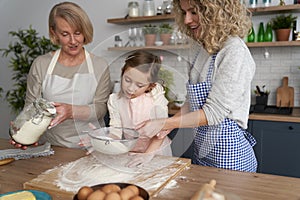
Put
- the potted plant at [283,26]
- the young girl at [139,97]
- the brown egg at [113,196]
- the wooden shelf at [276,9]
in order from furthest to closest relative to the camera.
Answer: the potted plant at [283,26] → the wooden shelf at [276,9] → the young girl at [139,97] → the brown egg at [113,196]

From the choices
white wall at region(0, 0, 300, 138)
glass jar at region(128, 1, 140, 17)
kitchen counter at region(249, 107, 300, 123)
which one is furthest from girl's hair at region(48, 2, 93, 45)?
glass jar at region(128, 1, 140, 17)

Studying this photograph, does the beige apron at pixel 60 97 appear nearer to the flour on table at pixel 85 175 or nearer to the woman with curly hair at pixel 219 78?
the flour on table at pixel 85 175

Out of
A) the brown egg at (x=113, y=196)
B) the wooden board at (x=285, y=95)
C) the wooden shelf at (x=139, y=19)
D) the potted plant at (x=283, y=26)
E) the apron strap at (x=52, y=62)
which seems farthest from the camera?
the wooden shelf at (x=139, y=19)

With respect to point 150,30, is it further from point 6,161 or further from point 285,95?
point 285,95

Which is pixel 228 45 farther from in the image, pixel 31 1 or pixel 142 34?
pixel 31 1

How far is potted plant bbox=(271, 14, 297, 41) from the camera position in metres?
2.67

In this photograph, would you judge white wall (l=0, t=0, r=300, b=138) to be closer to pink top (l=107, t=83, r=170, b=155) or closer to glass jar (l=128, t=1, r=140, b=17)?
glass jar (l=128, t=1, r=140, b=17)

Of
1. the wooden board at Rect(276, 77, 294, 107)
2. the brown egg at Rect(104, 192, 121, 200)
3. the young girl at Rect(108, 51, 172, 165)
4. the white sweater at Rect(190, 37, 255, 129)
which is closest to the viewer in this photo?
the brown egg at Rect(104, 192, 121, 200)

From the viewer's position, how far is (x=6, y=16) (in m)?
4.16

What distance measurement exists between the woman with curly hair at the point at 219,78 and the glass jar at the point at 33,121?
1.48ft

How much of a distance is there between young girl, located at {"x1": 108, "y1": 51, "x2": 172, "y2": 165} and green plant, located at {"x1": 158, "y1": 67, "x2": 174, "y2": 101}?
14 mm

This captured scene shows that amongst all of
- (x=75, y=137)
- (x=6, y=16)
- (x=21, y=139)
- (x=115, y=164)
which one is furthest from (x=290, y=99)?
(x=6, y=16)

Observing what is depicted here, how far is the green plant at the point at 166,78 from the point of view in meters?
0.94

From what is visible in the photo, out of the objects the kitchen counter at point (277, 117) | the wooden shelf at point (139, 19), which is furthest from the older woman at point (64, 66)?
the wooden shelf at point (139, 19)
